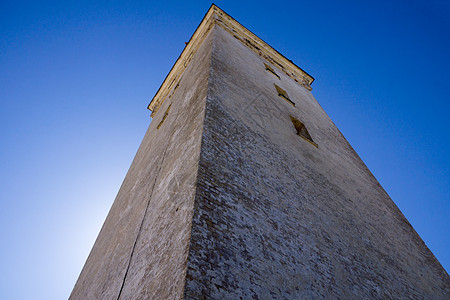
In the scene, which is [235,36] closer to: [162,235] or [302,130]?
[302,130]

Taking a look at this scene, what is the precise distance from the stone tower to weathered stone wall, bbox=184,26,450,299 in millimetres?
16

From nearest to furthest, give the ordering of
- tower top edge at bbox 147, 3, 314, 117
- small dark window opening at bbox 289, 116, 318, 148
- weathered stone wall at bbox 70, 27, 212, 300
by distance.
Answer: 1. weathered stone wall at bbox 70, 27, 212, 300
2. small dark window opening at bbox 289, 116, 318, 148
3. tower top edge at bbox 147, 3, 314, 117

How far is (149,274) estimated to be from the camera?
9.11ft

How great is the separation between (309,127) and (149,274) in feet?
18.4

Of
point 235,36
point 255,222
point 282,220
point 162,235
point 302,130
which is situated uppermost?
point 235,36

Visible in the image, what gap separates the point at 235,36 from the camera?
32.8ft

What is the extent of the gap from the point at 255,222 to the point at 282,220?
512mm

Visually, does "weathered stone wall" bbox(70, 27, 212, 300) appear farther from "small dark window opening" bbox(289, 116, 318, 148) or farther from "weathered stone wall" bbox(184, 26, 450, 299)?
"small dark window opening" bbox(289, 116, 318, 148)

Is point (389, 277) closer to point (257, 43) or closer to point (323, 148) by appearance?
point (323, 148)

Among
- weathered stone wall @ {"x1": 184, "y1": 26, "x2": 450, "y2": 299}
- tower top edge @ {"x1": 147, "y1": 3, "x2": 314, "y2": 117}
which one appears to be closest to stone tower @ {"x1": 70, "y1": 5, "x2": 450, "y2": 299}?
weathered stone wall @ {"x1": 184, "y1": 26, "x2": 450, "y2": 299}

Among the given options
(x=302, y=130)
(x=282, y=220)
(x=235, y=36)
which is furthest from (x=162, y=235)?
(x=235, y=36)

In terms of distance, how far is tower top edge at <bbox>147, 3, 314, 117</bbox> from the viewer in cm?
1002

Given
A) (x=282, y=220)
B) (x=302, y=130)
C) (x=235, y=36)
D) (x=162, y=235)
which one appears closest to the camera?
(x=162, y=235)

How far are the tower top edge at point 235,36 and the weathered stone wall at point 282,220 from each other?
11.9 ft
